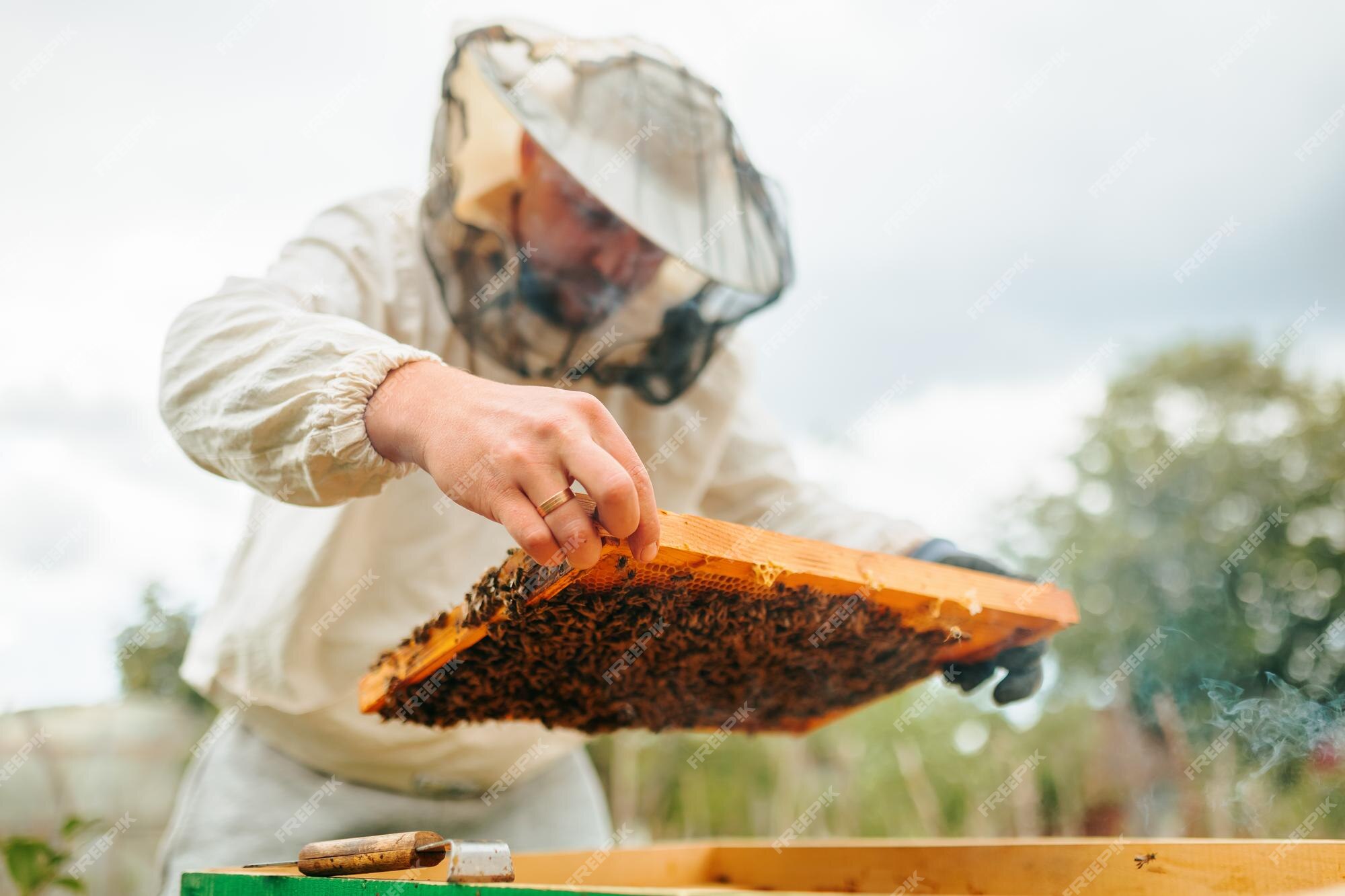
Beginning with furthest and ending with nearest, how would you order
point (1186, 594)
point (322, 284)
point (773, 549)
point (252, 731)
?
point (1186, 594)
point (252, 731)
point (322, 284)
point (773, 549)

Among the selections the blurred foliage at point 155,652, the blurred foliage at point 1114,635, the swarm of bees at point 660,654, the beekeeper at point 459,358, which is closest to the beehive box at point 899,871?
the swarm of bees at point 660,654

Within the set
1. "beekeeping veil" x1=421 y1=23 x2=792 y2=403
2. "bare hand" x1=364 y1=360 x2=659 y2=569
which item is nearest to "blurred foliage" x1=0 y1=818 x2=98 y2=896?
"beekeeping veil" x1=421 y1=23 x2=792 y2=403

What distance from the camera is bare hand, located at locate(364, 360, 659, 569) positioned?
129 centimetres

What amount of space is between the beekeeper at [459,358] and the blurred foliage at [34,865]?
1.53 m

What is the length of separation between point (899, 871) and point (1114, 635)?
6063mm

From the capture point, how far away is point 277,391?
1661 mm

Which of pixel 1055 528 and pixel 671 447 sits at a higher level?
pixel 671 447

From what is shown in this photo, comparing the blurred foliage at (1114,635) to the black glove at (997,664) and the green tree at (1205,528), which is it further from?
the black glove at (997,664)

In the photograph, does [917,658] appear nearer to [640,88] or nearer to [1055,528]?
[640,88]

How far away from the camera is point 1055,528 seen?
9.02m

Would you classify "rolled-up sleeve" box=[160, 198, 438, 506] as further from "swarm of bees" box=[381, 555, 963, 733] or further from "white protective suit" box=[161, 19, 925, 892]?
"swarm of bees" box=[381, 555, 963, 733]

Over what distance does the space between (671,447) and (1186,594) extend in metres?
5.84

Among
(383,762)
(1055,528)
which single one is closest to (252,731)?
(383,762)

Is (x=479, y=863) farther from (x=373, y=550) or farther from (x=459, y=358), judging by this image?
(x=459, y=358)
